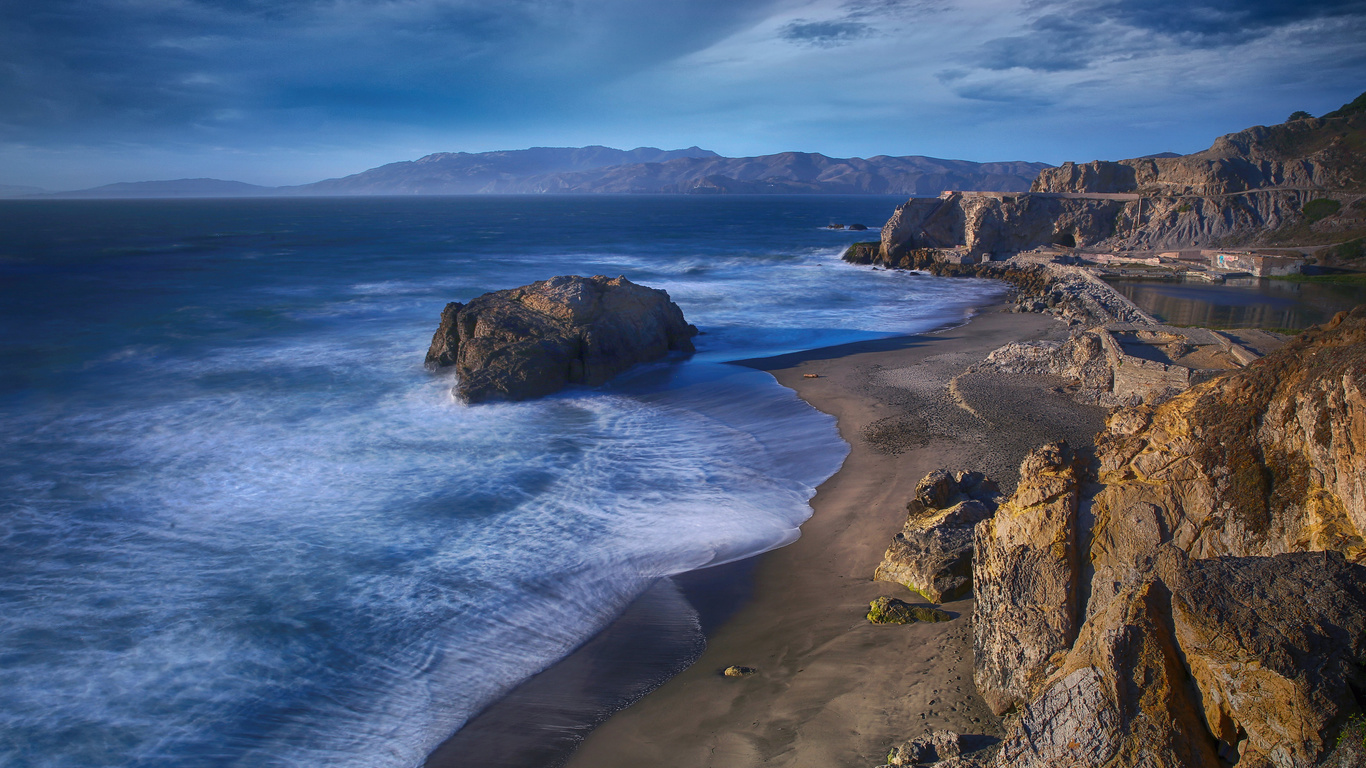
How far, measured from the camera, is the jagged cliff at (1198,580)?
3.59 metres

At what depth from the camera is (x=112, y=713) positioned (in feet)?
23.8

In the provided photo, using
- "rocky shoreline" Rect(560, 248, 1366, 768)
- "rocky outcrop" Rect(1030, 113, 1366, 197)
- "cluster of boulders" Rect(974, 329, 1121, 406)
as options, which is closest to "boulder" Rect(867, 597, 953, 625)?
"rocky shoreline" Rect(560, 248, 1366, 768)

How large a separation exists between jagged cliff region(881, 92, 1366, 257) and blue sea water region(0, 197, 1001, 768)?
2221 cm

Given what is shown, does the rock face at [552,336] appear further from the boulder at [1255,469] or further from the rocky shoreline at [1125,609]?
the boulder at [1255,469]

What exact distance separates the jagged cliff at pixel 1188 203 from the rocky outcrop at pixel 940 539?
3895 cm

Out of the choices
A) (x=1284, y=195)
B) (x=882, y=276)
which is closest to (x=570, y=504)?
(x=882, y=276)

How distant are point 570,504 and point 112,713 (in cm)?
609

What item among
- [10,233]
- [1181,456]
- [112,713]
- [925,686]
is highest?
[10,233]

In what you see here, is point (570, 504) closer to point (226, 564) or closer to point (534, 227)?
point (226, 564)

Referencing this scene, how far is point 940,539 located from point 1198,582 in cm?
415

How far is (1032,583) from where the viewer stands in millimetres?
5535

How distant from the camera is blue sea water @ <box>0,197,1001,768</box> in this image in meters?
7.37

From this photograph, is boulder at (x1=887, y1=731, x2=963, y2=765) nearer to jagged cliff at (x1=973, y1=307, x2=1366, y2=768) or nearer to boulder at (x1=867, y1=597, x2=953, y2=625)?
jagged cliff at (x1=973, y1=307, x2=1366, y2=768)

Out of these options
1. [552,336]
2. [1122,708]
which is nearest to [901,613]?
[1122,708]
